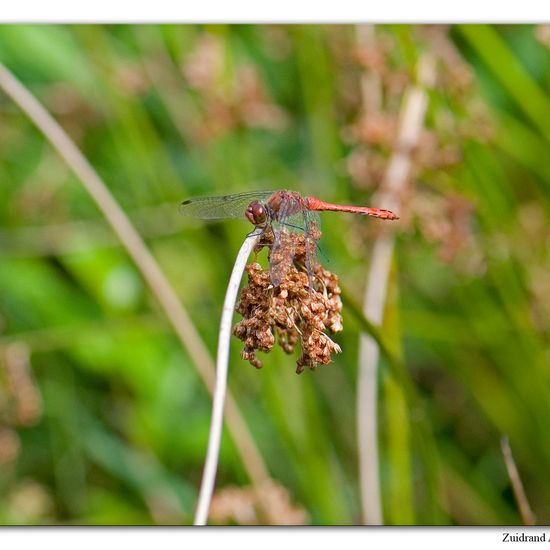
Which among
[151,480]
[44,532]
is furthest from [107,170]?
[44,532]

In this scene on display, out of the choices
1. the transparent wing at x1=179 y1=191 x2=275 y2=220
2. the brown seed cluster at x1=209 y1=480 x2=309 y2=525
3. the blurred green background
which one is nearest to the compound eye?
the transparent wing at x1=179 y1=191 x2=275 y2=220

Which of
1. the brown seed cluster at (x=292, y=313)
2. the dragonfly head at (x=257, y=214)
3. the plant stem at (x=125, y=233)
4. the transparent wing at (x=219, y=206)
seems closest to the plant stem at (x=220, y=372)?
the brown seed cluster at (x=292, y=313)

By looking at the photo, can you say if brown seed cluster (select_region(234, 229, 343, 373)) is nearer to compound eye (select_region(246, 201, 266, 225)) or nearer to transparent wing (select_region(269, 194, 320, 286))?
transparent wing (select_region(269, 194, 320, 286))

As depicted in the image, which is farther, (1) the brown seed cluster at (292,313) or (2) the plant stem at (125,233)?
(2) the plant stem at (125,233)

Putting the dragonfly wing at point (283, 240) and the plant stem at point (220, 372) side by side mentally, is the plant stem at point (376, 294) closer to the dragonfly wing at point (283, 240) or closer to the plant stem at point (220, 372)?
the dragonfly wing at point (283, 240)

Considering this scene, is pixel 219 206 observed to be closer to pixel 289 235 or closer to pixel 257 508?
pixel 289 235

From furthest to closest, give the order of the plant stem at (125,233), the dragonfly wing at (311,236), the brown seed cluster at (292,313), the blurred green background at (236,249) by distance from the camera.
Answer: the blurred green background at (236,249), the plant stem at (125,233), the dragonfly wing at (311,236), the brown seed cluster at (292,313)
